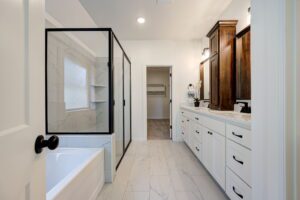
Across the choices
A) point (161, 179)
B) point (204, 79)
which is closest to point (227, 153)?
point (161, 179)

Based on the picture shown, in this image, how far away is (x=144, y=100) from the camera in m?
4.66

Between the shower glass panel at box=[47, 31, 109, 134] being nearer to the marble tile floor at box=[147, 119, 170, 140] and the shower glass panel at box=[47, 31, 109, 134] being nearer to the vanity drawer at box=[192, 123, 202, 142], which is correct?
the vanity drawer at box=[192, 123, 202, 142]

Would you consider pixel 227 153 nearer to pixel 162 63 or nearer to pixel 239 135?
pixel 239 135

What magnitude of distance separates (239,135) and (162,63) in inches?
130

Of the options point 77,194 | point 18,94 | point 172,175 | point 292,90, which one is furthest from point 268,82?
point 172,175

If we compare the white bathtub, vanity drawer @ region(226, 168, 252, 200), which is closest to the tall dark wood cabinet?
vanity drawer @ region(226, 168, 252, 200)

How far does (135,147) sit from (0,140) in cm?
355

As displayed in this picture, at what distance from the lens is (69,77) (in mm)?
2609

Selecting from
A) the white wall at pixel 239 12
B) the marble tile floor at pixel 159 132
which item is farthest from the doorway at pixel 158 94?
the white wall at pixel 239 12

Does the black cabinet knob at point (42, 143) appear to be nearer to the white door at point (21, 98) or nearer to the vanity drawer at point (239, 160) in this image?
the white door at point (21, 98)

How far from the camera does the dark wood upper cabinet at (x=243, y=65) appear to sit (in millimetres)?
2393

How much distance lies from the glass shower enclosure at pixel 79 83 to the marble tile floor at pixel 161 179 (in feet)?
2.25

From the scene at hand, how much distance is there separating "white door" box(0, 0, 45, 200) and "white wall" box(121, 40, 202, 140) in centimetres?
385

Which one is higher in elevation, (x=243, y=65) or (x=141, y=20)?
(x=141, y=20)
